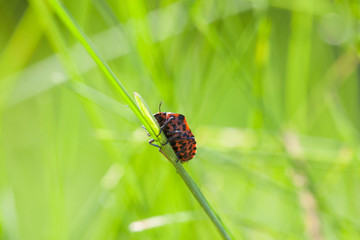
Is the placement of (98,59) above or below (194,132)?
below

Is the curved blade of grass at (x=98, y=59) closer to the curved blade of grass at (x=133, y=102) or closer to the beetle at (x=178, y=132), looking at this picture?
the curved blade of grass at (x=133, y=102)

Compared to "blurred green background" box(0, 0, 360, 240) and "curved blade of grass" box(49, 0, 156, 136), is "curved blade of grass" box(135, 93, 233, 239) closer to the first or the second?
"curved blade of grass" box(49, 0, 156, 136)

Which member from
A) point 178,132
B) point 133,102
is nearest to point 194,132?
point 178,132

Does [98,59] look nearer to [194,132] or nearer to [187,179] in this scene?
[187,179]

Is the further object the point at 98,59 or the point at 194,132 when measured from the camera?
the point at 194,132

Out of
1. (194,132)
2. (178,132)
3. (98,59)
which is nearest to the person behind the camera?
(98,59)

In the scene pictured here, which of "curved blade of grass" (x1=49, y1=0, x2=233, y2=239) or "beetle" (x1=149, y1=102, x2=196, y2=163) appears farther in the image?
"beetle" (x1=149, y1=102, x2=196, y2=163)

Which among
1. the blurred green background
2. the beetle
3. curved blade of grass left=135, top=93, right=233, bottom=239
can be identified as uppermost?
the blurred green background

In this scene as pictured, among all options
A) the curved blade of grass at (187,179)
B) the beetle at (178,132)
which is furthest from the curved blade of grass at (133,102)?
the beetle at (178,132)

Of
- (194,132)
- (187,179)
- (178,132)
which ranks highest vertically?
(194,132)

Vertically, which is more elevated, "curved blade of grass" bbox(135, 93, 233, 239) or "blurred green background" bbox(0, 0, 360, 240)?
"blurred green background" bbox(0, 0, 360, 240)

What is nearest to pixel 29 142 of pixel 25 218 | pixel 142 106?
pixel 25 218

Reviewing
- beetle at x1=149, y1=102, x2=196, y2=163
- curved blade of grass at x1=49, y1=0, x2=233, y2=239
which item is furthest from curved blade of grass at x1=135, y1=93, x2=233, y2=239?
beetle at x1=149, y1=102, x2=196, y2=163
